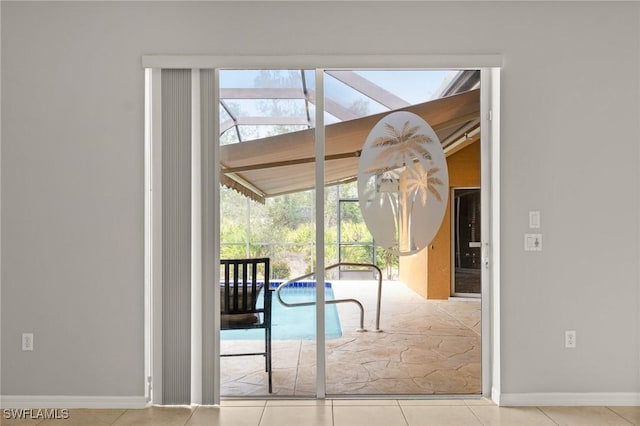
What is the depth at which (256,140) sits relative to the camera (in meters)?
3.56

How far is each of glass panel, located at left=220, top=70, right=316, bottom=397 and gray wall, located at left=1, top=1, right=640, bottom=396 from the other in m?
0.32

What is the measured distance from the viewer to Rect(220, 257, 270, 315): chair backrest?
3.54 m

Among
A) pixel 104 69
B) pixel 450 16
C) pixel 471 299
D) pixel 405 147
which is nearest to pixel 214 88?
pixel 104 69

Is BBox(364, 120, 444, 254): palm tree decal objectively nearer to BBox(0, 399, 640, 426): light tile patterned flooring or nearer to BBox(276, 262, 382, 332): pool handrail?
BBox(276, 262, 382, 332): pool handrail

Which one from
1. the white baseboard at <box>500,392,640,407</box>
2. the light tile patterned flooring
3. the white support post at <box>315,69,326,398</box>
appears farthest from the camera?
the white support post at <box>315,69,326,398</box>

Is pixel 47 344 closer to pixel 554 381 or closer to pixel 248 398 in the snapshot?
pixel 248 398

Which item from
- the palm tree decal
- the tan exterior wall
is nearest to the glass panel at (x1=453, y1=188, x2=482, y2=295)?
the tan exterior wall

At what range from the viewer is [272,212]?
11.6 ft

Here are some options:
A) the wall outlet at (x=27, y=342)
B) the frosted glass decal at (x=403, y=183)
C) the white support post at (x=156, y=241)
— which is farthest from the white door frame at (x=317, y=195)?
the wall outlet at (x=27, y=342)

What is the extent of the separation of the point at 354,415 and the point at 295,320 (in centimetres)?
74

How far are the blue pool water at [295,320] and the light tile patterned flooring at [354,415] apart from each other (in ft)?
1.44

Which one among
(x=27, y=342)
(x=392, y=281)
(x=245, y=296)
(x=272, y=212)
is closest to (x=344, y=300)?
(x=392, y=281)

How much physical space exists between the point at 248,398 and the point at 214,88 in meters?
2.13

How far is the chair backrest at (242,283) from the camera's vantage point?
3539mm
